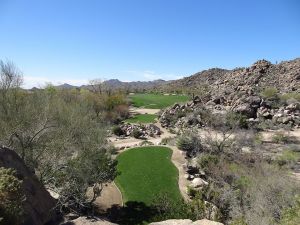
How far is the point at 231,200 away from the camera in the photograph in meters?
23.3

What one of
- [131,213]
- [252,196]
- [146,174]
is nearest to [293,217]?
[252,196]

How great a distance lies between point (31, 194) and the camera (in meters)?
17.5

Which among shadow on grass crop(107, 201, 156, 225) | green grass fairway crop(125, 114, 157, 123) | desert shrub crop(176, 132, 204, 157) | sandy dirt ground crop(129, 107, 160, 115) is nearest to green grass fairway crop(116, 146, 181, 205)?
shadow on grass crop(107, 201, 156, 225)

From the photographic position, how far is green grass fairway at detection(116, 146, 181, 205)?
27.6 meters

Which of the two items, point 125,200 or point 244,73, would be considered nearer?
point 125,200

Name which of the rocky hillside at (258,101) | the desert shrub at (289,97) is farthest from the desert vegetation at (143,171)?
the desert shrub at (289,97)

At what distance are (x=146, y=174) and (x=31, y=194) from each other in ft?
50.2

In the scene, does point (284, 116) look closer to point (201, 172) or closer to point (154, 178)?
point (201, 172)

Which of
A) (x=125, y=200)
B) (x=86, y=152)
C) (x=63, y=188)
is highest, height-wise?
(x=86, y=152)

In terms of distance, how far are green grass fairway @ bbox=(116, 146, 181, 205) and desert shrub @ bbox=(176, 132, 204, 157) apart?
1.80m

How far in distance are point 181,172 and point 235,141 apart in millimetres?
13043

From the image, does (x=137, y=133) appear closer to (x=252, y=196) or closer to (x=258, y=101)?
(x=258, y=101)

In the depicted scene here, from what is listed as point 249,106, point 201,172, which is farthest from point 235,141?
point 249,106

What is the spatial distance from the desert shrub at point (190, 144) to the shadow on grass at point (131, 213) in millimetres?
14936
